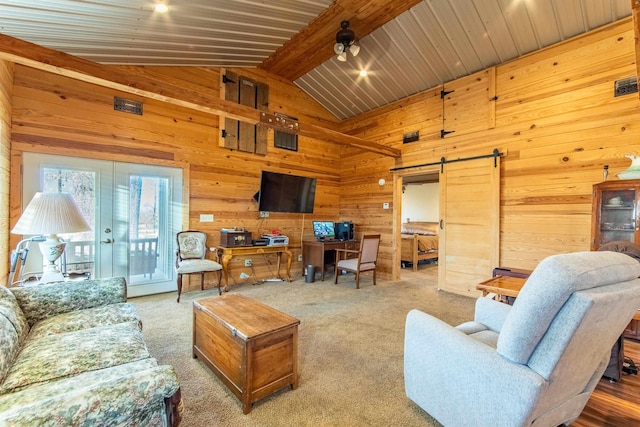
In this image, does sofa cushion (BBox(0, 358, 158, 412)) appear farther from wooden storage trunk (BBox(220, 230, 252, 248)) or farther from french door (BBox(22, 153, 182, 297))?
wooden storage trunk (BBox(220, 230, 252, 248))

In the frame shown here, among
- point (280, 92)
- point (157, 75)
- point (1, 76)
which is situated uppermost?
point (280, 92)

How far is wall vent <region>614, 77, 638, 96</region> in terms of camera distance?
3092 mm

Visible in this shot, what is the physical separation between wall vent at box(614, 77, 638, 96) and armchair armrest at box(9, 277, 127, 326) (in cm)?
534

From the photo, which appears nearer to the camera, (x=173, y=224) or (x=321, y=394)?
(x=321, y=394)

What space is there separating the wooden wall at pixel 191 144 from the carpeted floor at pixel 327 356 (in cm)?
130

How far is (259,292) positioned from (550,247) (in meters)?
3.98

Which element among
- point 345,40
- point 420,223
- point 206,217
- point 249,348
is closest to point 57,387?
point 249,348

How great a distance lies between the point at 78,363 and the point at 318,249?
4053mm

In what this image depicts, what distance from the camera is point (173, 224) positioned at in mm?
4297

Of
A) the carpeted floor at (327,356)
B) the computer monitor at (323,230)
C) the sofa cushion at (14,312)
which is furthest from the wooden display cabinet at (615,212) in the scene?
the sofa cushion at (14,312)

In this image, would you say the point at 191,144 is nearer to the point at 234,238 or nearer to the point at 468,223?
the point at 234,238

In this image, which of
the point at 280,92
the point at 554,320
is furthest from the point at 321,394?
the point at 280,92

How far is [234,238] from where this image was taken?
452cm

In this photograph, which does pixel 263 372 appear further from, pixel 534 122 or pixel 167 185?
pixel 534 122
